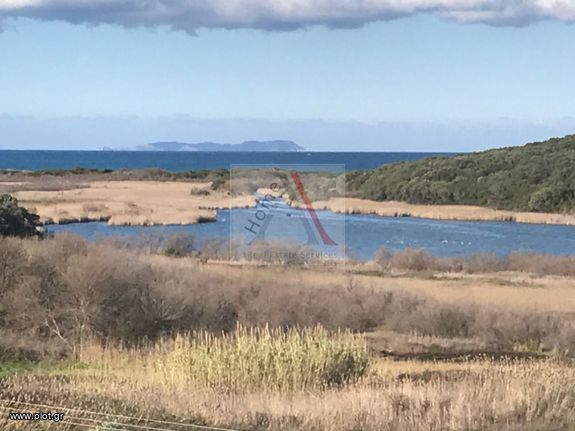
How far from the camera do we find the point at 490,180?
281 feet

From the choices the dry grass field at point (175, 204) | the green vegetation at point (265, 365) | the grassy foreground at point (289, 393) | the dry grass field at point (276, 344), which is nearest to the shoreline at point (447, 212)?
the dry grass field at point (175, 204)

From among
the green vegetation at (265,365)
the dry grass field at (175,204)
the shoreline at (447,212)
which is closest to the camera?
the green vegetation at (265,365)

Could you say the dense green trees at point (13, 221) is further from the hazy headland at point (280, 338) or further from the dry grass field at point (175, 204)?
the dry grass field at point (175, 204)

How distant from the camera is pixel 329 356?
15766mm

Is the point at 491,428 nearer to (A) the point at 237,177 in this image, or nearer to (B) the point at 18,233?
(B) the point at 18,233

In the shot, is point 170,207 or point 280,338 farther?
point 170,207

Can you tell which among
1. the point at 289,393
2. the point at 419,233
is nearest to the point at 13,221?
the point at 289,393

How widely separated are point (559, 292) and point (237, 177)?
154ft
